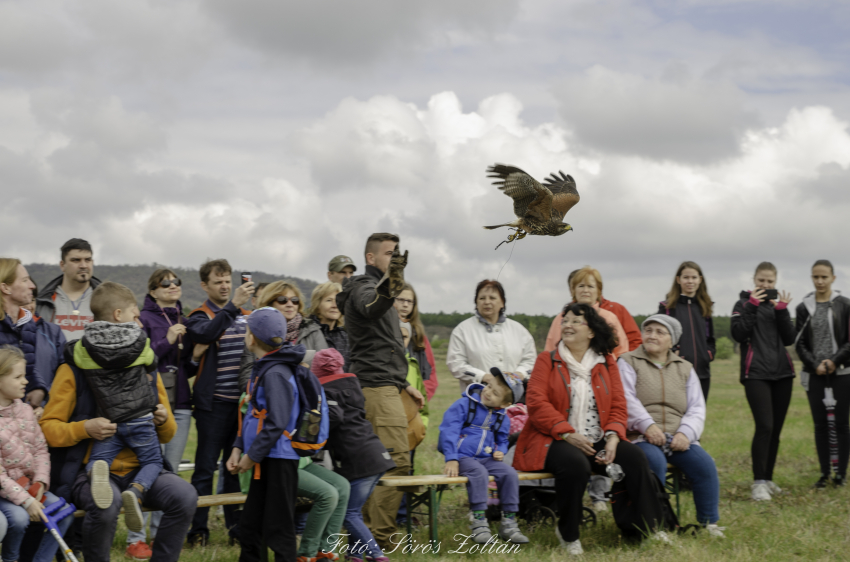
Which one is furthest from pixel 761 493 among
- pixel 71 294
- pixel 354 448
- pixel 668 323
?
pixel 71 294

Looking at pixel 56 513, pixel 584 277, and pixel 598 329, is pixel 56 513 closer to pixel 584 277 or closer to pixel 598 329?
pixel 598 329

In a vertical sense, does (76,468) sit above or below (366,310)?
below

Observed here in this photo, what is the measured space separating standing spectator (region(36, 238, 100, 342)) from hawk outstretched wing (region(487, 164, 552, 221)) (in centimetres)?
Answer: 306

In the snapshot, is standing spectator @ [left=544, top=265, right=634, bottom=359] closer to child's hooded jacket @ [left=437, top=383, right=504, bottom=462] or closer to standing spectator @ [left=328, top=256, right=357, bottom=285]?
child's hooded jacket @ [left=437, top=383, right=504, bottom=462]

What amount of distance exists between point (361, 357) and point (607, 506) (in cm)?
296

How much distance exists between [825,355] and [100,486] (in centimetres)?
703

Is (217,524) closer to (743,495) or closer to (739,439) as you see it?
(743,495)

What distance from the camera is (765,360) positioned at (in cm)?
719

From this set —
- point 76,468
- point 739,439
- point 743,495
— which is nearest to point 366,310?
point 76,468

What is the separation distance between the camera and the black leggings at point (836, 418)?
7301mm

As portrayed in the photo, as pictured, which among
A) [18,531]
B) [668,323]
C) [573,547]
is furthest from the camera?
A: [668,323]

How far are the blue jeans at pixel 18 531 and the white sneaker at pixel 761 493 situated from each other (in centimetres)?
606

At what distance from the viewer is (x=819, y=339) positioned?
7555mm

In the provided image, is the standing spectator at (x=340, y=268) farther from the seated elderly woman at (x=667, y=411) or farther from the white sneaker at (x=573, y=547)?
the white sneaker at (x=573, y=547)
